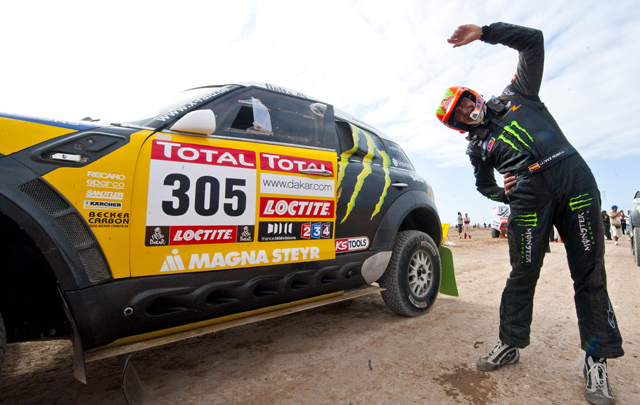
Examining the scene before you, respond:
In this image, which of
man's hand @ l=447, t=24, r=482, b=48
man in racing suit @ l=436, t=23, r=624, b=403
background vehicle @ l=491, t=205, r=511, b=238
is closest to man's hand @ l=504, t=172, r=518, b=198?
man in racing suit @ l=436, t=23, r=624, b=403

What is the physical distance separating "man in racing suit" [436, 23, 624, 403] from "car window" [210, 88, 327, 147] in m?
1.06

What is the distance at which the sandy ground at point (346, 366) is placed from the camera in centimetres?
199

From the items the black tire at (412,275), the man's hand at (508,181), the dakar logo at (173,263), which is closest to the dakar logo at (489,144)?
the man's hand at (508,181)

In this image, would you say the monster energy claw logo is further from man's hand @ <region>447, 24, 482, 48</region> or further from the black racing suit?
man's hand @ <region>447, 24, 482, 48</region>

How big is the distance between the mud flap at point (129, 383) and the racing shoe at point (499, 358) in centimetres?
201

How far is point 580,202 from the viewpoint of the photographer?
7.02 feet

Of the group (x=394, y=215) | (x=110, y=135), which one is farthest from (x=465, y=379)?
(x=110, y=135)

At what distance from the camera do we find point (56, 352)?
275cm

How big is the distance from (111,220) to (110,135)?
438mm

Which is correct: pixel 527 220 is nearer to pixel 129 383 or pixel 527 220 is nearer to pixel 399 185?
pixel 399 185

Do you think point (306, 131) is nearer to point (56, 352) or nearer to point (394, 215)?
point (394, 215)

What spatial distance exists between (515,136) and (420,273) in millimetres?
1757

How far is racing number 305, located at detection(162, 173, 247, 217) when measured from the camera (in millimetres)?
1960

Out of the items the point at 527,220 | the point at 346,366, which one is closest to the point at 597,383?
the point at 527,220
